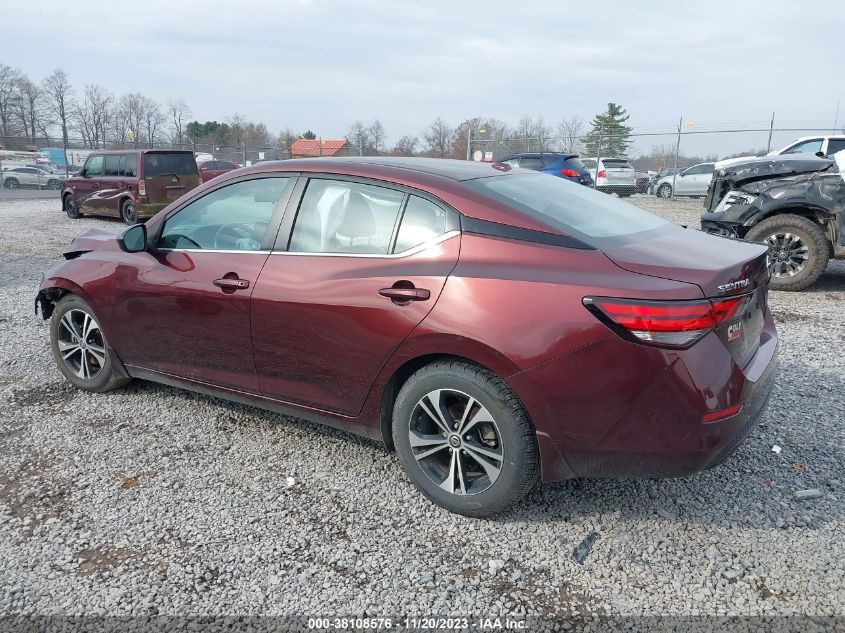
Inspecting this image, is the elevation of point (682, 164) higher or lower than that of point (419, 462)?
higher

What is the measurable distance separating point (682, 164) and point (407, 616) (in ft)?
86.4

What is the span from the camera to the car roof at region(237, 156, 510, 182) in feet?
10.1

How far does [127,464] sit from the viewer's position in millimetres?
3297

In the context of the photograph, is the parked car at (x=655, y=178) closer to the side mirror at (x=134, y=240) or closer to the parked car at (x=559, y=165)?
the parked car at (x=559, y=165)

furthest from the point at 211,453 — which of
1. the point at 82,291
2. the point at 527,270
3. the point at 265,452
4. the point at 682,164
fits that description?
the point at 682,164

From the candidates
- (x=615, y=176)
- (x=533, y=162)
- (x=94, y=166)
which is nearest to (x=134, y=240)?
(x=94, y=166)

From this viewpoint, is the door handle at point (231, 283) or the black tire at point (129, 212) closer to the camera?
the door handle at point (231, 283)

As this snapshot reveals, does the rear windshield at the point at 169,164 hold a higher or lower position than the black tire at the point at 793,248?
higher

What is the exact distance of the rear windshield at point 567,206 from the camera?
2.77 m

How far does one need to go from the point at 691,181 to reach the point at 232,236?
23364 millimetres

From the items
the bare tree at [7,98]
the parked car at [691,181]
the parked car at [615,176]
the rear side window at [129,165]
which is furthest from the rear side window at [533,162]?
the bare tree at [7,98]

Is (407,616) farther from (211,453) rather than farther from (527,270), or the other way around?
(211,453)

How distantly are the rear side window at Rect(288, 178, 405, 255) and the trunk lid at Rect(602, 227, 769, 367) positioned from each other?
1047 millimetres

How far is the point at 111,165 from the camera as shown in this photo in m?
15.0
